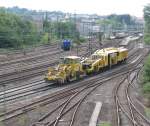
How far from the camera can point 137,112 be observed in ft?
86.2

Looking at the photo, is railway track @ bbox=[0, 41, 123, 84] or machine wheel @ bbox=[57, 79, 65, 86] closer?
machine wheel @ bbox=[57, 79, 65, 86]

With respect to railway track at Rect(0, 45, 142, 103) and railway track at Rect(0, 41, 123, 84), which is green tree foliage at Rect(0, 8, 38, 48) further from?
railway track at Rect(0, 45, 142, 103)

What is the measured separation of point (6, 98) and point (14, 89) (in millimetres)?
3894

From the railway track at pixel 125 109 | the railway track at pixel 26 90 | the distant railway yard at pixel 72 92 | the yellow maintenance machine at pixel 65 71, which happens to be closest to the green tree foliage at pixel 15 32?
the distant railway yard at pixel 72 92

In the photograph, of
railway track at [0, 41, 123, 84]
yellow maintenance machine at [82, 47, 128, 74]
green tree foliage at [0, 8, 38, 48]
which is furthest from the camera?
green tree foliage at [0, 8, 38, 48]

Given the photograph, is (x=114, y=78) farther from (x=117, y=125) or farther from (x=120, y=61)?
(x=117, y=125)

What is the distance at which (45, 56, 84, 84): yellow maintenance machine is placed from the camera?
36969 millimetres

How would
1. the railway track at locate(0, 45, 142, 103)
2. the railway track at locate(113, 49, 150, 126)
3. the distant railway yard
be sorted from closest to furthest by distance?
the railway track at locate(113, 49, 150, 126), the distant railway yard, the railway track at locate(0, 45, 142, 103)

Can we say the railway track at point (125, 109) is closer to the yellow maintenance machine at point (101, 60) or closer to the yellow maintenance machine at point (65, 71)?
the yellow maintenance machine at point (65, 71)

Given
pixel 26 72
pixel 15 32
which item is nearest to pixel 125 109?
pixel 26 72

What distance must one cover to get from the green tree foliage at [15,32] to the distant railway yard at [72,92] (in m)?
15.8

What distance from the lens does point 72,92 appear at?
111 ft

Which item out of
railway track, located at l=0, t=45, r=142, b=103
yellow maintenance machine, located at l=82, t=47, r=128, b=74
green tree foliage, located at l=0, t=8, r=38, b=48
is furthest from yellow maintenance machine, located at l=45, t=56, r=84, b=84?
green tree foliage, located at l=0, t=8, r=38, b=48

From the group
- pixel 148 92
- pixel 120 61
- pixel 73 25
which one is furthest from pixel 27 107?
pixel 73 25
